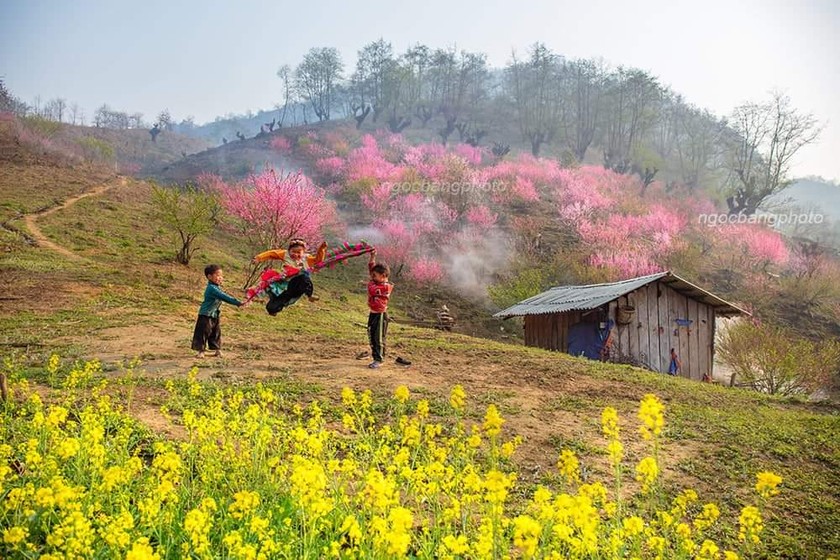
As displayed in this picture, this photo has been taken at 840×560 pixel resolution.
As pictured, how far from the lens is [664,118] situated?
64.8m

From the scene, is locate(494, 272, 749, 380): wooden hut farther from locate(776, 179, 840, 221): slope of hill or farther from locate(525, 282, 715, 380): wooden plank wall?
locate(776, 179, 840, 221): slope of hill

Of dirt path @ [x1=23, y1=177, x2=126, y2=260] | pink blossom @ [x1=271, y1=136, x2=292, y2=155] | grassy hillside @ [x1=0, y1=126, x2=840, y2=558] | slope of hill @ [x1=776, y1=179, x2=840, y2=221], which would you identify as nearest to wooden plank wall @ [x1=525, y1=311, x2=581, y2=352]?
grassy hillside @ [x1=0, y1=126, x2=840, y2=558]

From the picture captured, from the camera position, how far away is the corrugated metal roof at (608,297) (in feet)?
51.8

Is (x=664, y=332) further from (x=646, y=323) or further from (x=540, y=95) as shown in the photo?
(x=540, y=95)

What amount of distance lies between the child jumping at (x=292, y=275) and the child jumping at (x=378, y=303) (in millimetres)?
941

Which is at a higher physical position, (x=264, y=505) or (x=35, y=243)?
(x=35, y=243)

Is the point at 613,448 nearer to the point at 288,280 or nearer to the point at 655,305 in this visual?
the point at 288,280

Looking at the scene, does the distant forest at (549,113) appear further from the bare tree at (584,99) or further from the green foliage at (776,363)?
the green foliage at (776,363)

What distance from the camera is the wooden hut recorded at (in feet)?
52.4

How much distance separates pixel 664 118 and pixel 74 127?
71.6 metres

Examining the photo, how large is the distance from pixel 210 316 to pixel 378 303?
9.89ft

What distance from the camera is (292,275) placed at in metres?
9.17

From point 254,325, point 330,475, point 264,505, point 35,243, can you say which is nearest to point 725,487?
point 330,475

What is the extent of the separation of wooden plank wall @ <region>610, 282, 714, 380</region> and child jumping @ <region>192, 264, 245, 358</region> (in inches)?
449
